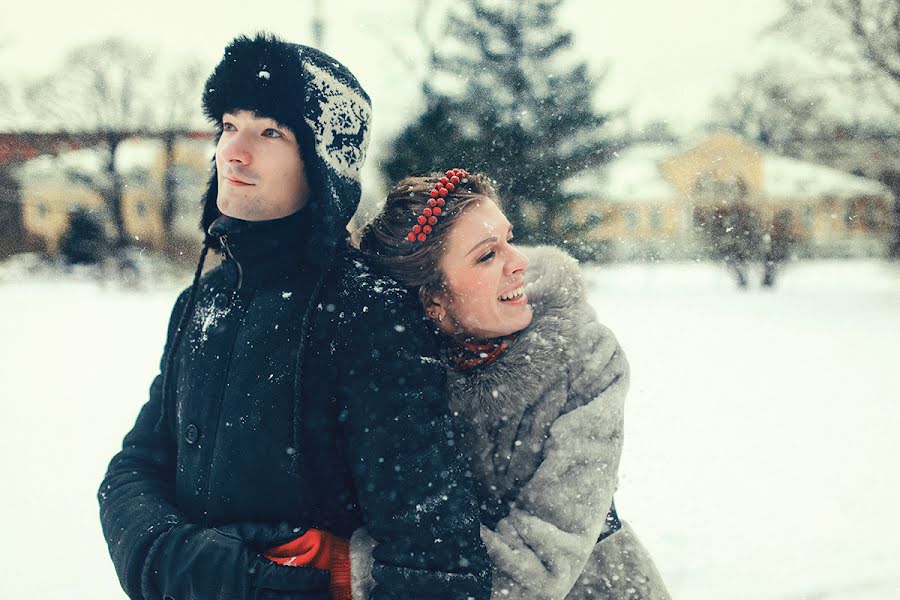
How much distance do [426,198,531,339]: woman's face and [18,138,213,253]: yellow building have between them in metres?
9.74

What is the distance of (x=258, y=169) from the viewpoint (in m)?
1.47

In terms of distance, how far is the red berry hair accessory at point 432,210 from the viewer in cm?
163

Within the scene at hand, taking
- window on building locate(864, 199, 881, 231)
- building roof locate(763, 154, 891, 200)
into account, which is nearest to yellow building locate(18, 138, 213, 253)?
building roof locate(763, 154, 891, 200)

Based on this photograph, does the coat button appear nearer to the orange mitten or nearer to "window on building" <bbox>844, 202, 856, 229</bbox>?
the orange mitten

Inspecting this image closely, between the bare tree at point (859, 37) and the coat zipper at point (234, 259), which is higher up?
the bare tree at point (859, 37)

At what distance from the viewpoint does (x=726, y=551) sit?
4445 millimetres

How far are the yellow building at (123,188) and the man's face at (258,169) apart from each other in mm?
9692

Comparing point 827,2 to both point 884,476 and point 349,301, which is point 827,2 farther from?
point 349,301

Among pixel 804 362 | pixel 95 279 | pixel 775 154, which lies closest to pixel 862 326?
pixel 804 362

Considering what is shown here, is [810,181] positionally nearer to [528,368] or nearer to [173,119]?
[173,119]

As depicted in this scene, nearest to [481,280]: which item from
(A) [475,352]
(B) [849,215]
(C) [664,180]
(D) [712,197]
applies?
(A) [475,352]

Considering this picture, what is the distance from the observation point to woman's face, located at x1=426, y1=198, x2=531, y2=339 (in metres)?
1.65

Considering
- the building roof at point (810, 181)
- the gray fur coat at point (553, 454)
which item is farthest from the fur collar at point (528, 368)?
the building roof at point (810, 181)

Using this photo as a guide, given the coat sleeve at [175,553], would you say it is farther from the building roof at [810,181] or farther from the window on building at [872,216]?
the window on building at [872,216]
